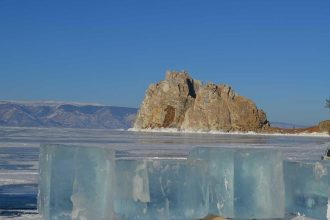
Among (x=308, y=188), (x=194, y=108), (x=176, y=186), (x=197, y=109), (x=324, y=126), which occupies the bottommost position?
(x=308, y=188)

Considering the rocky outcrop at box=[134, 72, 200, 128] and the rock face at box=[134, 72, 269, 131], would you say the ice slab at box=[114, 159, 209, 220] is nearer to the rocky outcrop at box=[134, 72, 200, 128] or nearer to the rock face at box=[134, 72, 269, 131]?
the rock face at box=[134, 72, 269, 131]

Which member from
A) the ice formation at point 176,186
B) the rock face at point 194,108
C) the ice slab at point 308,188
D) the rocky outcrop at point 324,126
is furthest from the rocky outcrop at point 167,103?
the ice formation at point 176,186

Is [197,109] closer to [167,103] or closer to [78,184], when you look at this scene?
[167,103]

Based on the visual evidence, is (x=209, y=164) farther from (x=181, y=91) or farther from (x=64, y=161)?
(x=181, y=91)

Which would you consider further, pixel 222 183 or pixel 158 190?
pixel 222 183

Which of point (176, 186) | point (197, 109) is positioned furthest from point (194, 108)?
point (176, 186)

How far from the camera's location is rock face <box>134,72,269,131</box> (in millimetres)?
120812

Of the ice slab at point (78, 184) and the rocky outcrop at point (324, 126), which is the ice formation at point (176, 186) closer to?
the ice slab at point (78, 184)

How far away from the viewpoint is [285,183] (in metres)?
7.41

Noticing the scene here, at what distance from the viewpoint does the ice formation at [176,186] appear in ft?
19.9

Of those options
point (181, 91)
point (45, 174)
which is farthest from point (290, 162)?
point (181, 91)

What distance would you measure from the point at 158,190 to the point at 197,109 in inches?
4665

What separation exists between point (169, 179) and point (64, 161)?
129 centimetres

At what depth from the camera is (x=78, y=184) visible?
6.03m
